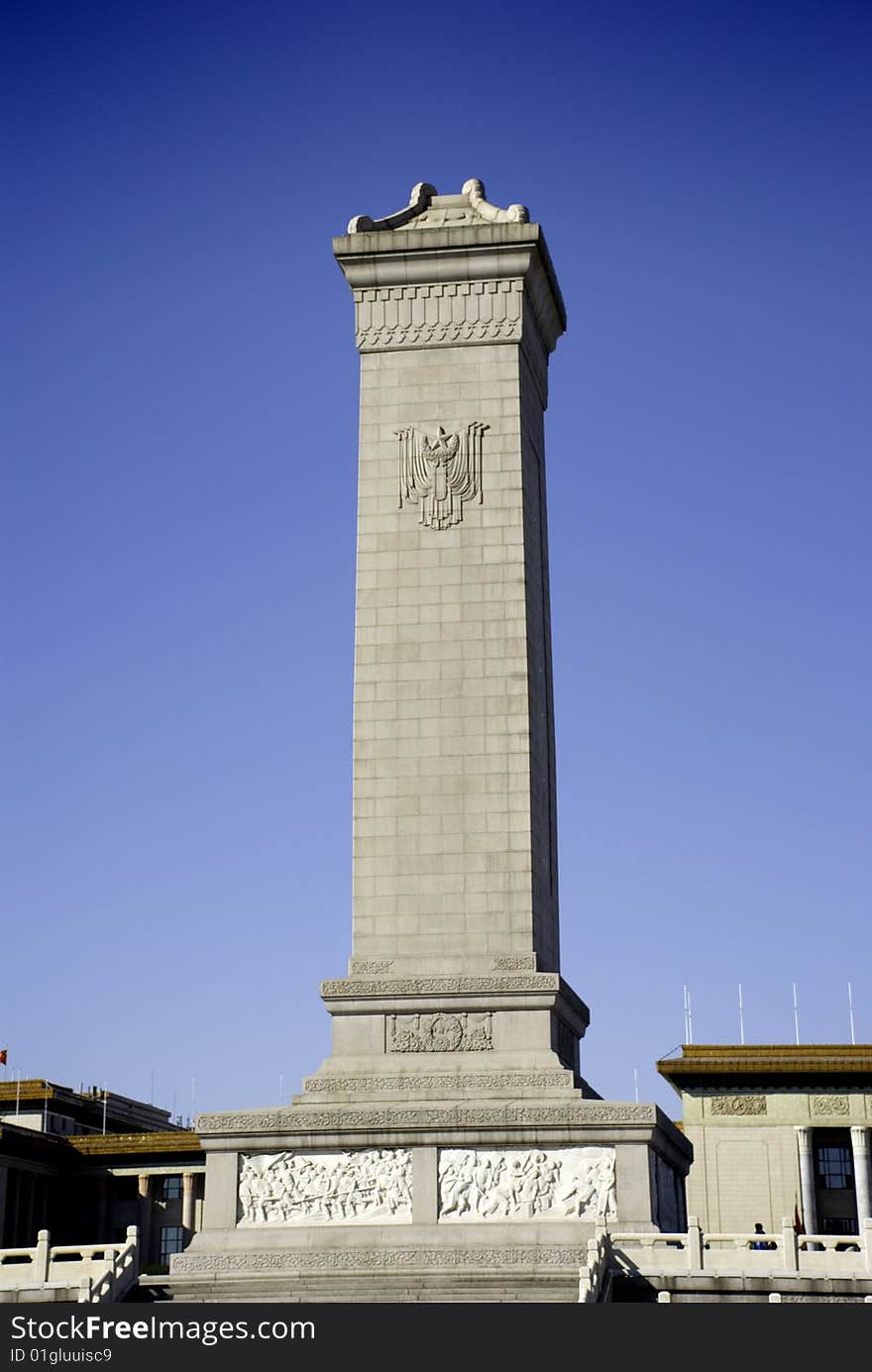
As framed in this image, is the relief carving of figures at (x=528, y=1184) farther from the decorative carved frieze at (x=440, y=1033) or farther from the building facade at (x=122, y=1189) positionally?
the building facade at (x=122, y=1189)

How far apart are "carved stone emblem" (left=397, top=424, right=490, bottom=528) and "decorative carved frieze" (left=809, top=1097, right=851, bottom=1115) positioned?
2386 centimetres

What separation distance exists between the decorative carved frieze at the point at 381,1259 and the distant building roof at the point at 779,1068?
23081mm

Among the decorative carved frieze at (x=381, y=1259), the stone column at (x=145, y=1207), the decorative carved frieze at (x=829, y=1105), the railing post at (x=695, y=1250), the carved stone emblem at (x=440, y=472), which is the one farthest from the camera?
the decorative carved frieze at (x=829, y=1105)

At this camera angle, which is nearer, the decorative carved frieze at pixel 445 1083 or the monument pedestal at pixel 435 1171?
the monument pedestal at pixel 435 1171

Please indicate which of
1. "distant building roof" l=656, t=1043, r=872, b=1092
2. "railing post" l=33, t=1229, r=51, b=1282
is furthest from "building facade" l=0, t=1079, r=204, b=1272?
"railing post" l=33, t=1229, r=51, b=1282

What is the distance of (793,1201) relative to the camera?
46.1 metres

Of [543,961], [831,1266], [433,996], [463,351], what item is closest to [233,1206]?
[433,996]

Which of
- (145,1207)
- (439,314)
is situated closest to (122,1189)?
(145,1207)

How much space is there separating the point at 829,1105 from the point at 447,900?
74.7ft

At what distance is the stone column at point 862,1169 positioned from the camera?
45219 mm

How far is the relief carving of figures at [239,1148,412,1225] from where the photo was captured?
81.5 ft

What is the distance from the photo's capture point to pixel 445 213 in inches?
1206

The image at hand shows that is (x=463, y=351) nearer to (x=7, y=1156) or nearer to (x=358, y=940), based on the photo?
(x=358, y=940)

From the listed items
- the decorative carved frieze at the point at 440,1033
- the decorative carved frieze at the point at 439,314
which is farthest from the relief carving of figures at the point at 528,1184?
the decorative carved frieze at the point at 439,314
